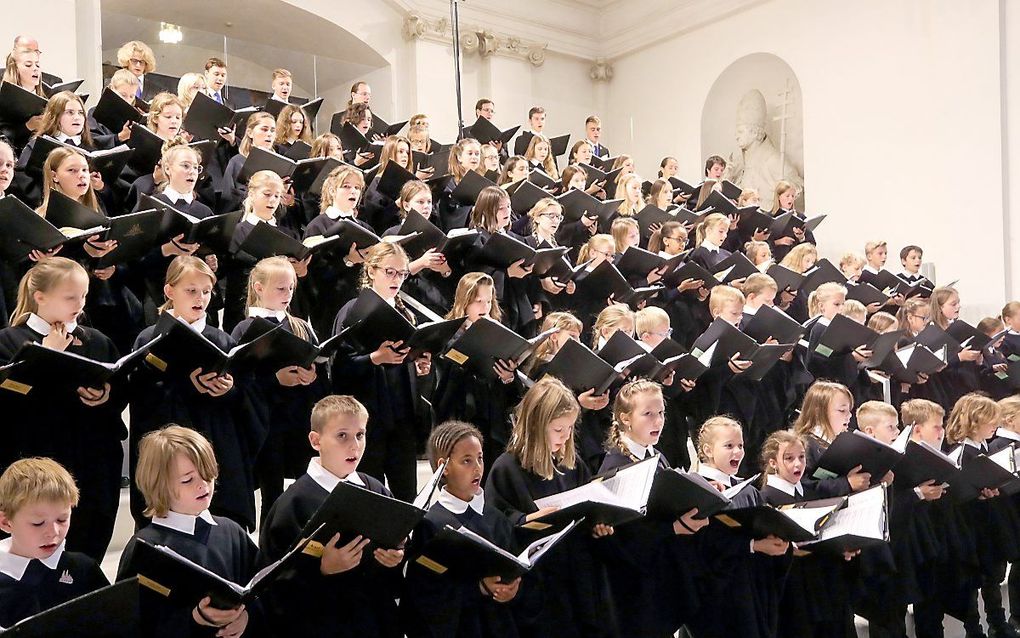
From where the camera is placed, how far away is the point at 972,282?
10.0 meters

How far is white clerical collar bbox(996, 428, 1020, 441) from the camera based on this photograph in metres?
5.17

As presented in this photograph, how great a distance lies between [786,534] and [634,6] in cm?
1170

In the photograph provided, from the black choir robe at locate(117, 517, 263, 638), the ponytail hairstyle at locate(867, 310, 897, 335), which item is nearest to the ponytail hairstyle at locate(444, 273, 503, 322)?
the black choir robe at locate(117, 517, 263, 638)

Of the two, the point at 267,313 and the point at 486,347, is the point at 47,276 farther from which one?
the point at 486,347

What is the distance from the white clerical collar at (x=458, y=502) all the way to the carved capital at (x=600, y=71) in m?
11.9

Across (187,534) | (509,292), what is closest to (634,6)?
(509,292)

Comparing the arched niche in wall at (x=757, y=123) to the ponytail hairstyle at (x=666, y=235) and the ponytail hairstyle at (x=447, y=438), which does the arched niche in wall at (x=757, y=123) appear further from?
the ponytail hairstyle at (x=447, y=438)

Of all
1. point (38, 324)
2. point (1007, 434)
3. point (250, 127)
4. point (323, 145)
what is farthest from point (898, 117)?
point (38, 324)

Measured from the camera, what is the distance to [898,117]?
1079 cm

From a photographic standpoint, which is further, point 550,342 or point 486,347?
point 550,342

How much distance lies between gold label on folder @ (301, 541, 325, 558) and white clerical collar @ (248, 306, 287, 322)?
1.40 meters

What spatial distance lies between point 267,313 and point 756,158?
9.79m

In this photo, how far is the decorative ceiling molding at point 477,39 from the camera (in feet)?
40.3

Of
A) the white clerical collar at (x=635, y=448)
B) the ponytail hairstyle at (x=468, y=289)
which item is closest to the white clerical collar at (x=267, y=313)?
the ponytail hairstyle at (x=468, y=289)
